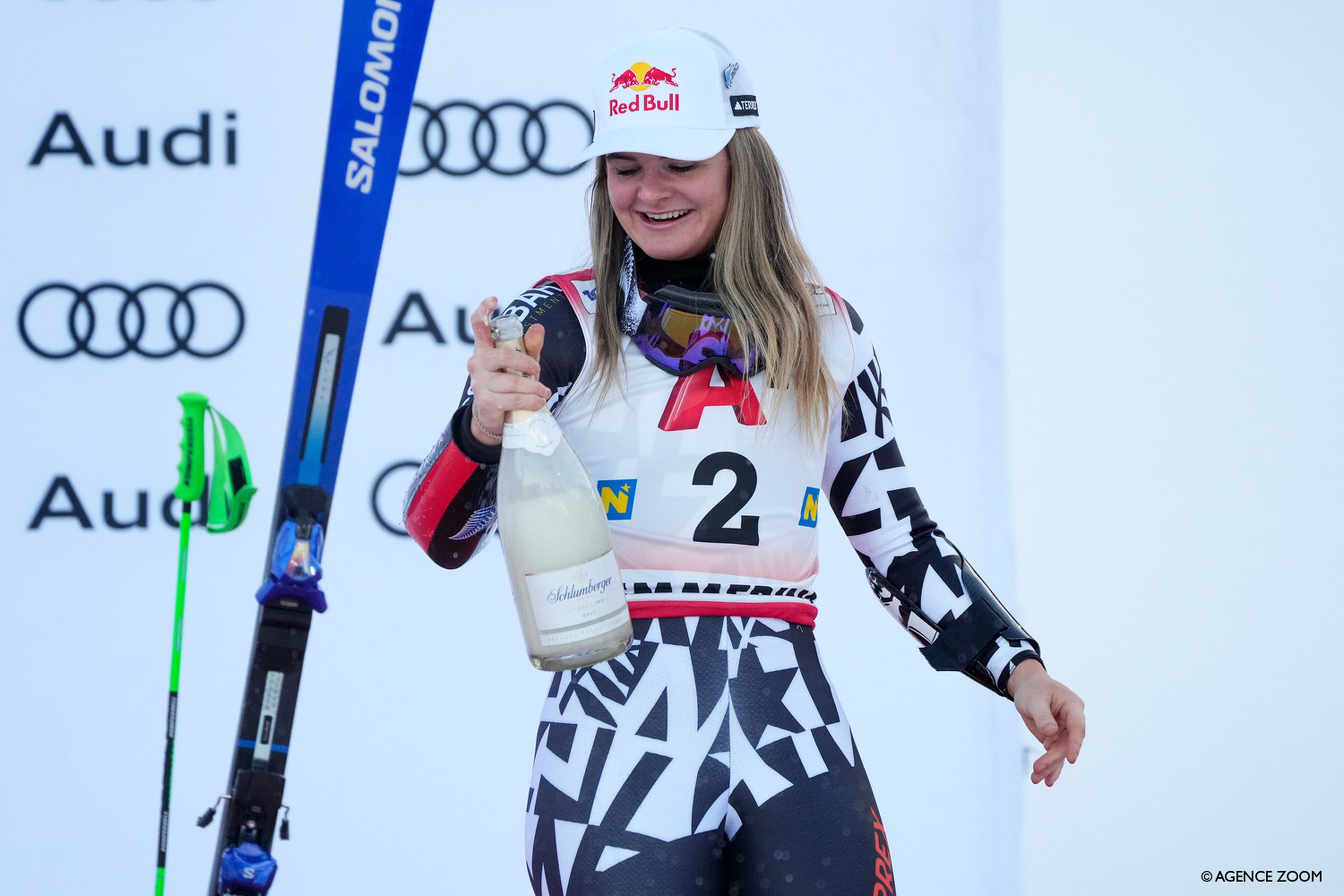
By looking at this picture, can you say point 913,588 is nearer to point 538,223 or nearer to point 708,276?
point 708,276

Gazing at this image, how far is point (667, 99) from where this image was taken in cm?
114

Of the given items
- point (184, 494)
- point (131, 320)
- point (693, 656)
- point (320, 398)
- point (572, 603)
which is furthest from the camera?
point (131, 320)

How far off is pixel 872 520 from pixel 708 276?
0.31 metres

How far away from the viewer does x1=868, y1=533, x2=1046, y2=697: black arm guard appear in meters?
1.21

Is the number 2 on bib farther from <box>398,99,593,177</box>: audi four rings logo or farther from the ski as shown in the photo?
<box>398,99,593,177</box>: audi four rings logo

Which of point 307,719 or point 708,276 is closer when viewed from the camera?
point 708,276

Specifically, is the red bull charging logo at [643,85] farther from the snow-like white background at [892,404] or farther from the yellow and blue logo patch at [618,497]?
the snow-like white background at [892,404]

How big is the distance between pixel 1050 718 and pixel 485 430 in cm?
59

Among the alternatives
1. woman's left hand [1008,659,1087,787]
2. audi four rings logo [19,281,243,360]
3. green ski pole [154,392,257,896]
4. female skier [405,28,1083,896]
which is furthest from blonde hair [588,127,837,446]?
audi four rings logo [19,281,243,360]

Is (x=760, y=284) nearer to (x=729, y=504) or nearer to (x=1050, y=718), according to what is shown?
(x=729, y=504)

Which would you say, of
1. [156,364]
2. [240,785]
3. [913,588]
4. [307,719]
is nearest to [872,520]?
[913,588]

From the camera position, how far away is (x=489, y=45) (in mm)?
2428

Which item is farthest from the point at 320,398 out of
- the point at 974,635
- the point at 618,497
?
the point at 974,635

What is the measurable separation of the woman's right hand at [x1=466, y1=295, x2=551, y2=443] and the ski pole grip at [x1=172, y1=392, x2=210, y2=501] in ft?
1.56
